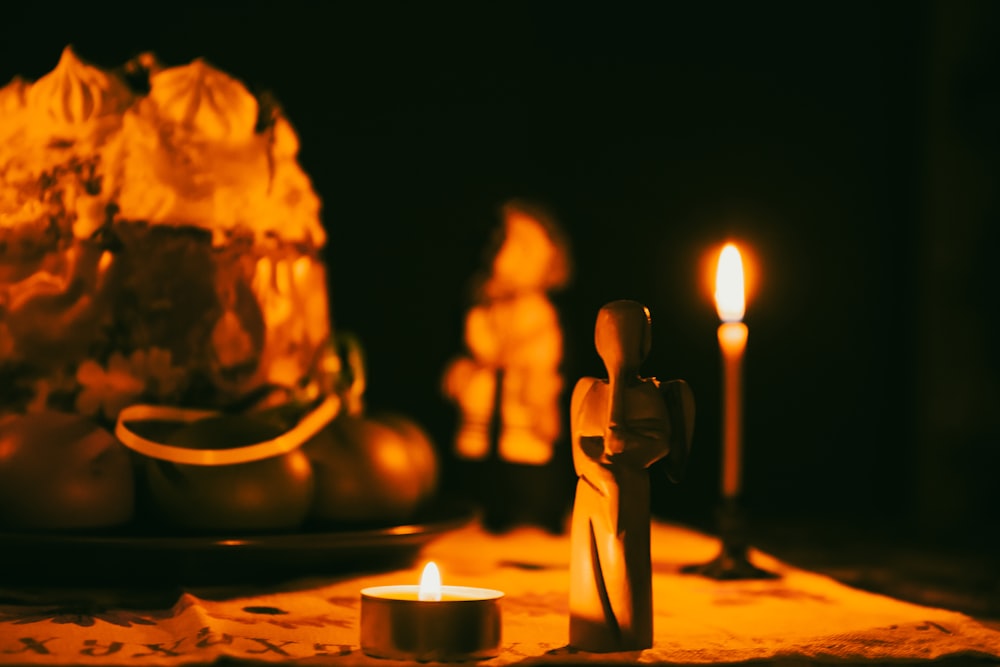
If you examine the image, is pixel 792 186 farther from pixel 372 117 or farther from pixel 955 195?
pixel 372 117

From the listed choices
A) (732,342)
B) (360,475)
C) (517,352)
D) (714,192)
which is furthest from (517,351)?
(714,192)

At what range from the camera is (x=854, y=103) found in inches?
69.2

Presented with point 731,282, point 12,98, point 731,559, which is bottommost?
point 731,559

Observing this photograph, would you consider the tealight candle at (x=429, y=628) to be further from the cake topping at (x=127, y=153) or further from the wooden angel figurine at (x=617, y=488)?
the cake topping at (x=127, y=153)

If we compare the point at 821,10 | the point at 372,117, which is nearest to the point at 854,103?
the point at 821,10

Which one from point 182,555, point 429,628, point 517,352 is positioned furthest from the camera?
point 517,352

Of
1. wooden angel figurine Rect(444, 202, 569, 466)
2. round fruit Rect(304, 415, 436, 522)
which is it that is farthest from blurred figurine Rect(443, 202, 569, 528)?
round fruit Rect(304, 415, 436, 522)

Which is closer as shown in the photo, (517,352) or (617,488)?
(617,488)

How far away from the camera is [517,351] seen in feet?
4.33

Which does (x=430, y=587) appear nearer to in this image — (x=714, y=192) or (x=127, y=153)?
(x=127, y=153)

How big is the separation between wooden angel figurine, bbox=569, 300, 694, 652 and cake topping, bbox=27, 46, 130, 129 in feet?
1.55

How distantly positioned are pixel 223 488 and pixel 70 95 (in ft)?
1.12

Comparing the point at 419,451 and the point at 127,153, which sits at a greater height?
the point at 127,153

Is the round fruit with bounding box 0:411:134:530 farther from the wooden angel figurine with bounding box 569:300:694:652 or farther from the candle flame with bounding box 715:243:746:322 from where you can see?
the candle flame with bounding box 715:243:746:322
